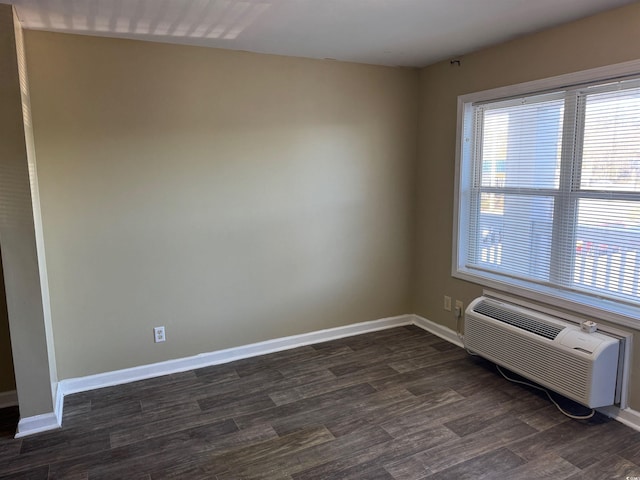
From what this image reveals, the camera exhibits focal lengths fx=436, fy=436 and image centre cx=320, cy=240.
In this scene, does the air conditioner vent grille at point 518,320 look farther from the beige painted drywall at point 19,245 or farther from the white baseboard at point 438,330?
the beige painted drywall at point 19,245

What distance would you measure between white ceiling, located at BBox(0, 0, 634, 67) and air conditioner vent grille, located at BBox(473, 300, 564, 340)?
1.90m

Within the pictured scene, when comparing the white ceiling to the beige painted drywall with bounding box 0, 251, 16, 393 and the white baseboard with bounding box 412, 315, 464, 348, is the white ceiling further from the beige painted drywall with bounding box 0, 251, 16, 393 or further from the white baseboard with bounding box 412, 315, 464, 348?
the white baseboard with bounding box 412, 315, 464, 348

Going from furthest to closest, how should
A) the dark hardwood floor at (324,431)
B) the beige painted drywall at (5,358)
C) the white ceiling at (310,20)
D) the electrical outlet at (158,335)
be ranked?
1. the electrical outlet at (158,335)
2. the beige painted drywall at (5,358)
3. the white ceiling at (310,20)
4. the dark hardwood floor at (324,431)

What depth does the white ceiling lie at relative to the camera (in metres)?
2.34

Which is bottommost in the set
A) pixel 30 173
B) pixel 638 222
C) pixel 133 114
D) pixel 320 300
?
pixel 320 300

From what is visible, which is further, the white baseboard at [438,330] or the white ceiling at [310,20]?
the white baseboard at [438,330]

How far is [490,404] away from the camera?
2797mm

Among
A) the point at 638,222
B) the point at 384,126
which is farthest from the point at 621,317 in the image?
the point at 384,126

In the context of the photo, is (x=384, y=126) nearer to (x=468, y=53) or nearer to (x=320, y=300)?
(x=468, y=53)

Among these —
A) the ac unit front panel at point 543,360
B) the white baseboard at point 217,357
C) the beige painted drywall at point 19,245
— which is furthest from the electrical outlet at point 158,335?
the ac unit front panel at point 543,360

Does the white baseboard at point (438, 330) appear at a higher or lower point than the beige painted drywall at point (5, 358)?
lower

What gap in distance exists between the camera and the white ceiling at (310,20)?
7.68ft

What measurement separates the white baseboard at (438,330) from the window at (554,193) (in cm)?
55

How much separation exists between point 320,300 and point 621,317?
85.1 inches
